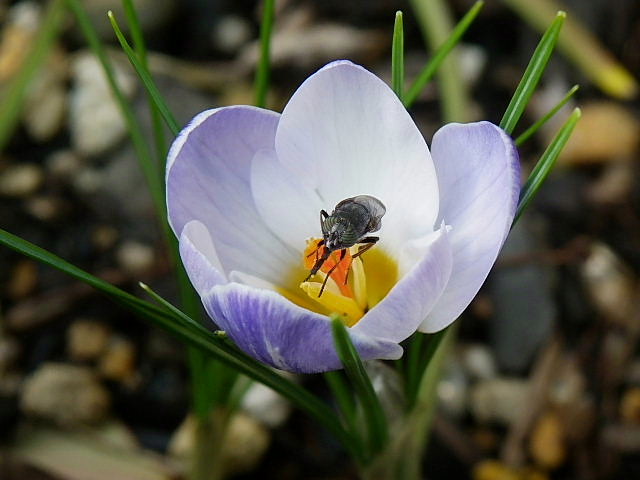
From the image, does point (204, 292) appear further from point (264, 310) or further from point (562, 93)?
point (562, 93)

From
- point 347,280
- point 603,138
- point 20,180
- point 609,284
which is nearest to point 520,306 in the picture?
point 609,284

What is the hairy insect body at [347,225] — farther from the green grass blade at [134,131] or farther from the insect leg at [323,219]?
the green grass blade at [134,131]

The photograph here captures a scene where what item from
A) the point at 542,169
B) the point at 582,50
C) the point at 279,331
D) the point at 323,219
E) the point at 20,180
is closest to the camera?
the point at 279,331

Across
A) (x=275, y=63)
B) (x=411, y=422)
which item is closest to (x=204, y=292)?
(x=411, y=422)

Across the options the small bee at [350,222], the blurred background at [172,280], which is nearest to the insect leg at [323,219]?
the small bee at [350,222]

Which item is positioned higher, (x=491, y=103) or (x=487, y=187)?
(x=491, y=103)

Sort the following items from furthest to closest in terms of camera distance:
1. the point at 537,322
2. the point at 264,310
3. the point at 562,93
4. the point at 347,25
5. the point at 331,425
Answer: the point at 347,25 → the point at 562,93 → the point at 537,322 → the point at 331,425 → the point at 264,310

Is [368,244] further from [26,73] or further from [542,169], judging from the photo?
[26,73]
